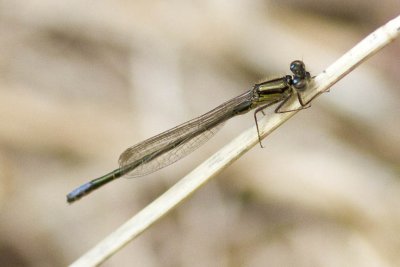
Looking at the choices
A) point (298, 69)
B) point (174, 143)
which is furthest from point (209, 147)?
point (298, 69)

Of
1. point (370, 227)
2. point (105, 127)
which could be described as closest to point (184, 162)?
point (105, 127)

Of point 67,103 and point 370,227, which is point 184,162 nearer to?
point 67,103

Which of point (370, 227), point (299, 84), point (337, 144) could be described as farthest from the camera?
point (337, 144)

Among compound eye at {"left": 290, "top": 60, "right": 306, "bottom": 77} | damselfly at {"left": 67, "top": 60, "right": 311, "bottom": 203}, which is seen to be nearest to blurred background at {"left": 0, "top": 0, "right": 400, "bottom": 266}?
damselfly at {"left": 67, "top": 60, "right": 311, "bottom": 203}

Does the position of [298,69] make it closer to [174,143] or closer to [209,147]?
[174,143]

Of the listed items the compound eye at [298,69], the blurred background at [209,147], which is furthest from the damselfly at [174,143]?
the blurred background at [209,147]

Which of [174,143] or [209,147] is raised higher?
[209,147]

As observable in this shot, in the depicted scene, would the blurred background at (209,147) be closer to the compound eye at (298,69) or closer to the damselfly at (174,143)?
the damselfly at (174,143)

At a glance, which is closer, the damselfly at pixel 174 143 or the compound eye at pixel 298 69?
the compound eye at pixel 298 69

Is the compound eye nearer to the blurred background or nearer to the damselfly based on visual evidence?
the damselfly
